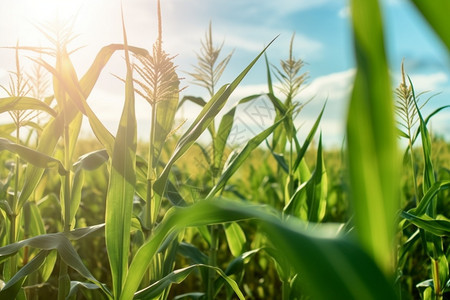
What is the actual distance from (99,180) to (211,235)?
2.37m

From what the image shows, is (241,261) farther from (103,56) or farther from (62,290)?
(103,56)

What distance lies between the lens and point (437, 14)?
37cm

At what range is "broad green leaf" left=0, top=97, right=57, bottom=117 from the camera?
1.15 meters

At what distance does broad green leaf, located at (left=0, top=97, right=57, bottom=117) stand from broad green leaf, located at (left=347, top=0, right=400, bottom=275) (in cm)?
98

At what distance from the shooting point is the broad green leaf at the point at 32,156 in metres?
1.08

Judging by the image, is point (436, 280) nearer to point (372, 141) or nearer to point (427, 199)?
point (427, 199)

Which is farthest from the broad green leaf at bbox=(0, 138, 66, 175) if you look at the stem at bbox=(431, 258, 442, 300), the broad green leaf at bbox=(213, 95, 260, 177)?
the stem at bbox=(431, 258, 442, 300)

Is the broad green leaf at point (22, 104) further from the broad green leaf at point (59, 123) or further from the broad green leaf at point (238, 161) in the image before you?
the broad green leaf at point (238, 161)

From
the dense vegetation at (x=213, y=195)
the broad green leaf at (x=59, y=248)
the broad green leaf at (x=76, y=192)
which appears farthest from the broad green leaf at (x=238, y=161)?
the broad green leaf at (x=76, y=192)

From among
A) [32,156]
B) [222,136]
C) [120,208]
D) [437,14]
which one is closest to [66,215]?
[32,156]

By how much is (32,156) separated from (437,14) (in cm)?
95

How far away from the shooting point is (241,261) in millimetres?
1500

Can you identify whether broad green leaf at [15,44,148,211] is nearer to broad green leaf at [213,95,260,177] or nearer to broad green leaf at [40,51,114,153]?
broad green leaf at [40,51,114,153]

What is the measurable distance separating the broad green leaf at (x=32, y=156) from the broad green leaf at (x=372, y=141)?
0.87 metres
